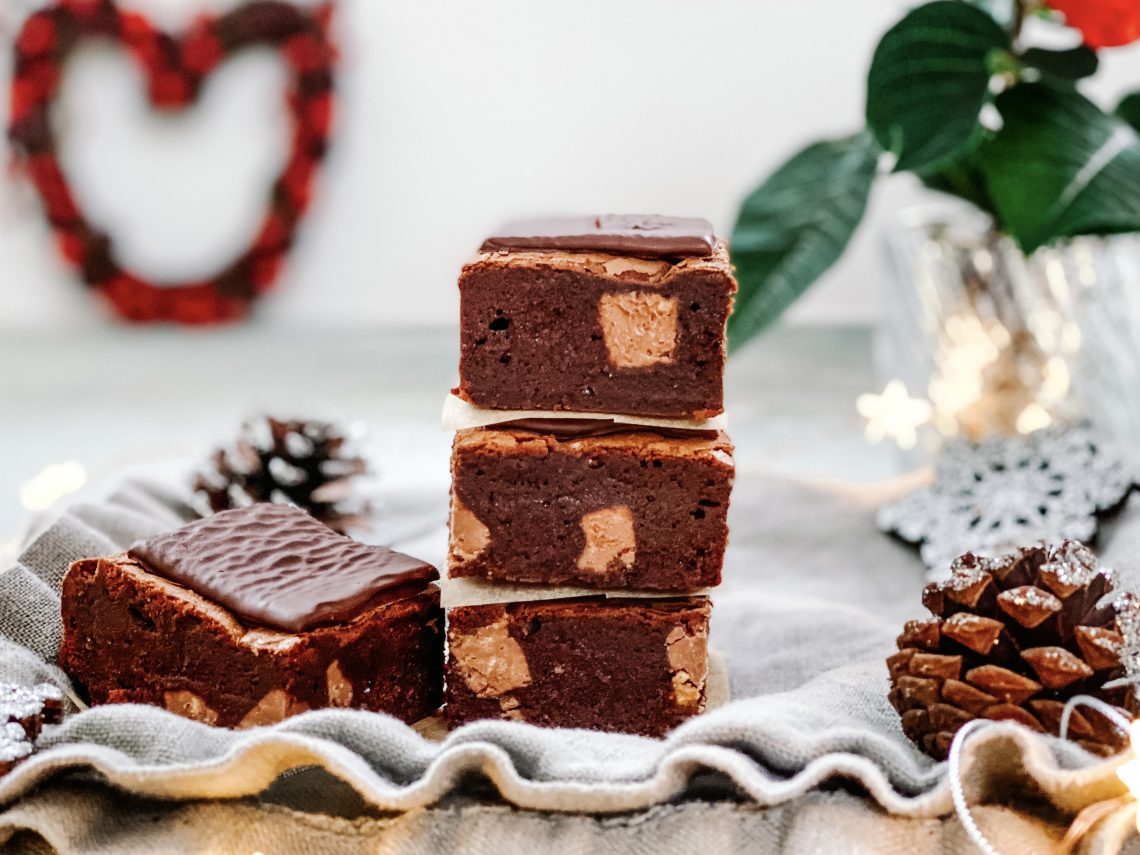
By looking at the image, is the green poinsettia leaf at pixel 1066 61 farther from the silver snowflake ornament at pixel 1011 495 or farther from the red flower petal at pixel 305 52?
the red flower petal at pixel 305 52

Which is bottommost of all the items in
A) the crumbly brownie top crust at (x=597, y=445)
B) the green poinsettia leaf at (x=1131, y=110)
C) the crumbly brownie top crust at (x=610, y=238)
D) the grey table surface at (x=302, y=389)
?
the grey table surface at (x=302, y=389)

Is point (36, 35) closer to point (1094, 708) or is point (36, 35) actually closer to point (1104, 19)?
point (1104, 19)

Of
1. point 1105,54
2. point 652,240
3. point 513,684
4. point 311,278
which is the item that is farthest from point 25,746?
point 1105,54

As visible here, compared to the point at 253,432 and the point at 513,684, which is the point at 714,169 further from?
the point at 513,684

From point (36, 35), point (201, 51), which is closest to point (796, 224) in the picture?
point (201, 51)

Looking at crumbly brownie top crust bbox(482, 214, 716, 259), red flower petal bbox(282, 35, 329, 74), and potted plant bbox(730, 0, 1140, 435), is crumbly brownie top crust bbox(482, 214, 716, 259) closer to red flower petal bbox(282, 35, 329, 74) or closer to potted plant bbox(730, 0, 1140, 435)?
potted plant bbox(730, 0, 1140, 435)

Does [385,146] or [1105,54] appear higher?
[1105,54]

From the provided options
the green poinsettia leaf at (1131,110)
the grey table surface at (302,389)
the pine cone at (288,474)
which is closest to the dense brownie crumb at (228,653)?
the pine cone at (288,474)
